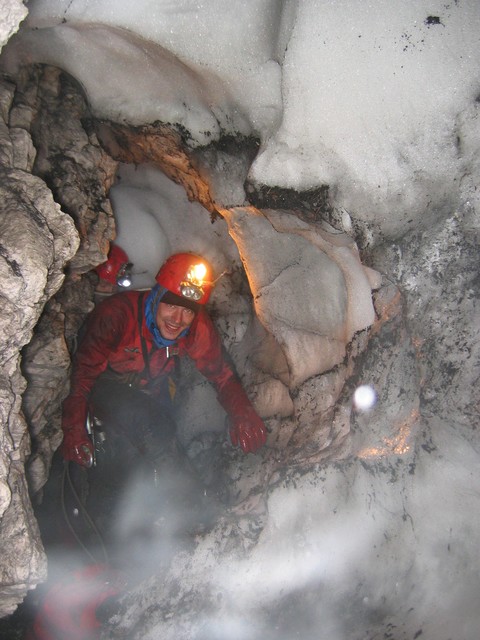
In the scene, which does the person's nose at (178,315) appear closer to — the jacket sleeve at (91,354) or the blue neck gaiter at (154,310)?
the blue neck gaiter at (154,310)

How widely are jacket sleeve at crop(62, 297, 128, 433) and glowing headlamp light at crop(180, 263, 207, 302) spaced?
57 centimetres

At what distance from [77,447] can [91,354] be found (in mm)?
759

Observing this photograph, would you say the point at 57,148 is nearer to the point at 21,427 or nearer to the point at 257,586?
the point at 21,427

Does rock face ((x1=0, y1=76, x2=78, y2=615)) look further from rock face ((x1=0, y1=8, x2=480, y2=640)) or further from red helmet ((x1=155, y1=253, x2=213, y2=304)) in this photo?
red helmet ((x1=155, y1=253, x2=213, y2=304))

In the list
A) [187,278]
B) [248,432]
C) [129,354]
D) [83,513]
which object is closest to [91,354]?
[129,354]

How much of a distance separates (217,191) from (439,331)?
2.04m

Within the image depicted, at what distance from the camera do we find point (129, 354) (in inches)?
160

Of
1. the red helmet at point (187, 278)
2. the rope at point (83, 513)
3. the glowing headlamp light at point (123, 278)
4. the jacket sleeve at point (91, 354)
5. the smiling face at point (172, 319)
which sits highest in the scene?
the red helmet at point (187, 278)

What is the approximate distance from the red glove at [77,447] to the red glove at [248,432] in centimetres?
119

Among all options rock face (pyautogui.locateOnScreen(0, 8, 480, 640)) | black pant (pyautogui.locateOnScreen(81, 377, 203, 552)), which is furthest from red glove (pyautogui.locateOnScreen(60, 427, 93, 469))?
black pant (pyautogui.locateOnScreen(81, 377, 203, 552))

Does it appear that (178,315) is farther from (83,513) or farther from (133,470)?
(83,513)

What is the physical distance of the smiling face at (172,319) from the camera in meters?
3.86

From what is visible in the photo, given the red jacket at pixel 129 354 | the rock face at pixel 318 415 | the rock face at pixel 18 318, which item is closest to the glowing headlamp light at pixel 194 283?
the red jacket at pixel 129 354

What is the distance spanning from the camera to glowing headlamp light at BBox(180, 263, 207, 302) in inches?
152
